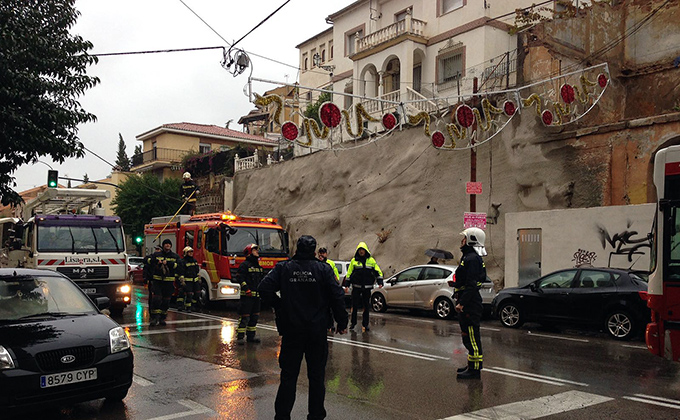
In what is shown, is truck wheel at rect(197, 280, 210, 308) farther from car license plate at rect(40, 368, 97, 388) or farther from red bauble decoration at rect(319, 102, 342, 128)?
car license plate at rect(40, 368, 97, 388)

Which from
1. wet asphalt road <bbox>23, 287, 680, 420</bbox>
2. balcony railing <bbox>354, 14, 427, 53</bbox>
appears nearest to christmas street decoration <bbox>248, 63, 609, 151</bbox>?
wet asphalt road <bbox>23, 287, 680, 420</bbox>

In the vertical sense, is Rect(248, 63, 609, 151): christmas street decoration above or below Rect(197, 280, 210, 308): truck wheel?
above

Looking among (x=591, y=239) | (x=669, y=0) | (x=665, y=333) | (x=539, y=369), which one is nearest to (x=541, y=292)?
Result: (x=591, y=239)

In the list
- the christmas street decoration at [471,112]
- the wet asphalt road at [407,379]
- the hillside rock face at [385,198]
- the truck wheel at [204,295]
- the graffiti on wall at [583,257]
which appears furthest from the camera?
the hillside rock face at [385,198]

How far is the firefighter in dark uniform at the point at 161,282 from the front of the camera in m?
13.0

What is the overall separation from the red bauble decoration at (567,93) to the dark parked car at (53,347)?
14341 mm

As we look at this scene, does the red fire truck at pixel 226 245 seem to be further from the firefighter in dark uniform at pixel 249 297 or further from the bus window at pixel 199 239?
the firefighter in dark uniform at pixel 249 297

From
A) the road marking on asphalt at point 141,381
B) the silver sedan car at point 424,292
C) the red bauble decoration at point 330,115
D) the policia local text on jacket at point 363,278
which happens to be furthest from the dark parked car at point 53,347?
the silver sedan car at point 424,292

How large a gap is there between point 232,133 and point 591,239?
133 feet

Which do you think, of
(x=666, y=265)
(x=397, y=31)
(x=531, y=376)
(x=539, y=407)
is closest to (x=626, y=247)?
(x=666, y=265)

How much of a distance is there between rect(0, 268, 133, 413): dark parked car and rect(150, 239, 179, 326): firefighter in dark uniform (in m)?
5.76

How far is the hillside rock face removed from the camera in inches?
861

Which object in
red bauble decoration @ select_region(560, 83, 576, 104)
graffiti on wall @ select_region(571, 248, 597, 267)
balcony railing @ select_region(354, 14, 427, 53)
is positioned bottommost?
graffiti on wall @ select_region(571, 248, 597, 267)

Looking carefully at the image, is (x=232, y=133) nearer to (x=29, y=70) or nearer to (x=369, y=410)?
(x=29, y=70)
